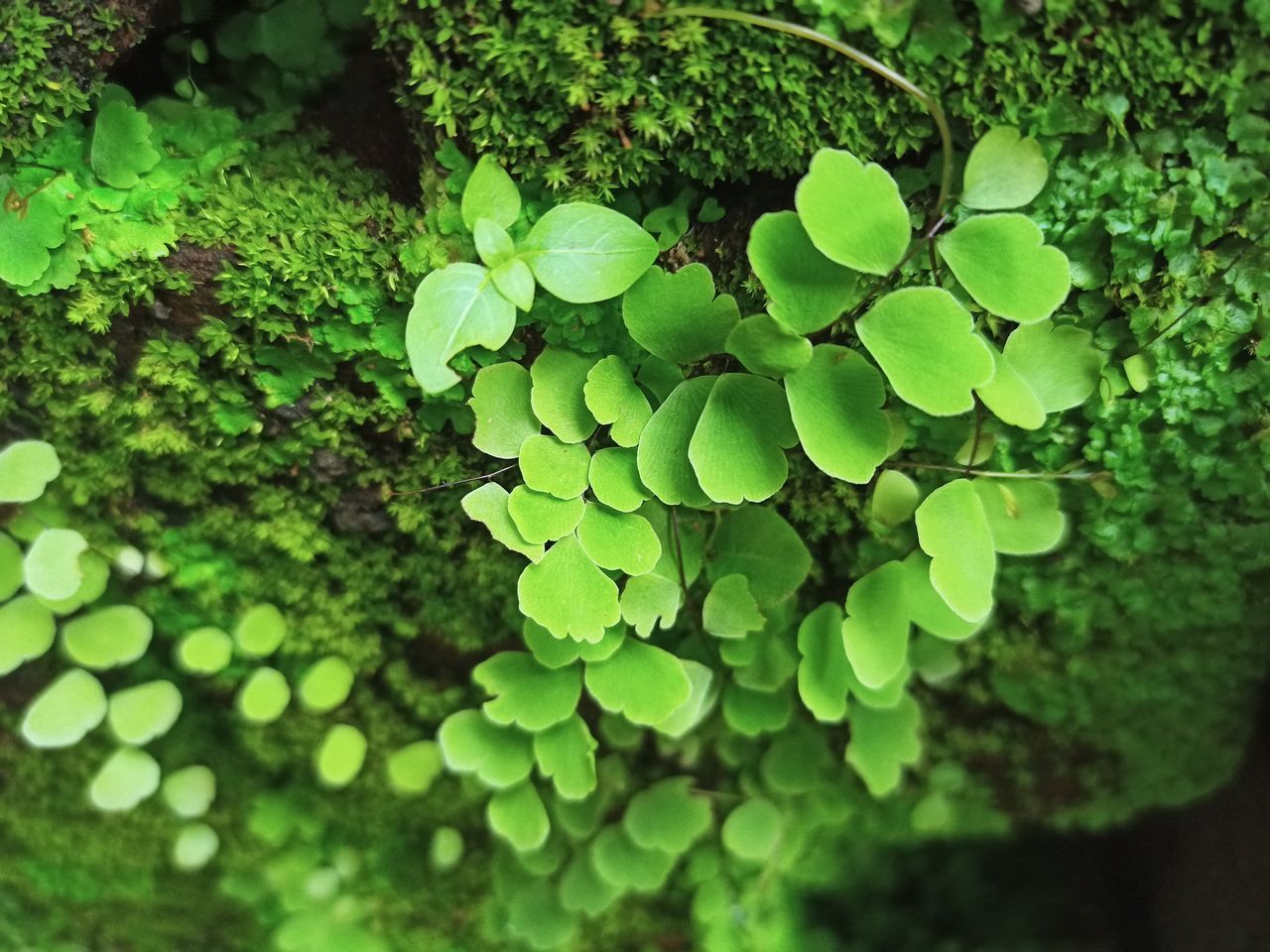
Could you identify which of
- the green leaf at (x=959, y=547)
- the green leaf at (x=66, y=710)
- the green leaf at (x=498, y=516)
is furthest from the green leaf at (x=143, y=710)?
the green leaf at (x=959, y=547)

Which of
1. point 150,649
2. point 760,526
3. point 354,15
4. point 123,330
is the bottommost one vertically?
point 150,649

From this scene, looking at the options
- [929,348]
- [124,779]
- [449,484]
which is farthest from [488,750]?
[929,348]

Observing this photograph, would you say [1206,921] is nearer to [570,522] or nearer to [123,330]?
[570,522]

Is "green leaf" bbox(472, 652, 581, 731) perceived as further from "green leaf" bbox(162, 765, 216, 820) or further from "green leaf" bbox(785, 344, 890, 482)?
"green leaf" bbox(162, 765, 216, 820)

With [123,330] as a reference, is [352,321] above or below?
above

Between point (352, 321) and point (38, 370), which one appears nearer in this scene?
point (352, 321)

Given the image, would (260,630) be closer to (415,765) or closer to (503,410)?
(415,765)

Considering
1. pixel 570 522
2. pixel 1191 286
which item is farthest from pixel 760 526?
pixel 1191 286

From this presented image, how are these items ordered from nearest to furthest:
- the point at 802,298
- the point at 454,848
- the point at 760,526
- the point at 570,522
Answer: the point at 802,298 → the point at 570,522 → the point at 760,526 → the point at 454,848
